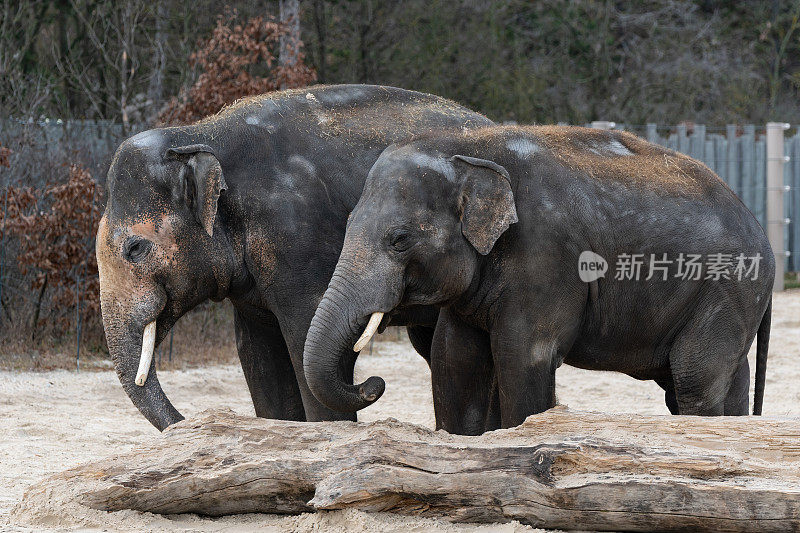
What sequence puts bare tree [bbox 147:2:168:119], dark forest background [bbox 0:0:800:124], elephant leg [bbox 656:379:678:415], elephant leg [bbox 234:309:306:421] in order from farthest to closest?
1. dark forest background [bbox 0:0:800:124]
2. bare tree [bbox 147:2:168:119]
3. elephant leg [bbox 234:309:306:421]
4. elephant leg [bbox 656:379:678:415]

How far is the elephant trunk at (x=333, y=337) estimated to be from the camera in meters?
4.76

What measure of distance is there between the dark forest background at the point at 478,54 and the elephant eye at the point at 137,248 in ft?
21.5

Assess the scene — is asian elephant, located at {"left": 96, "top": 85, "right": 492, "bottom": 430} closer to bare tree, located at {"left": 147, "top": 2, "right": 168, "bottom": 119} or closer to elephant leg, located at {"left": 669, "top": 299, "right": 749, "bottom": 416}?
elephant leg, located at {"left": 669, "top": 299, "right": 749, "bottom": 416}

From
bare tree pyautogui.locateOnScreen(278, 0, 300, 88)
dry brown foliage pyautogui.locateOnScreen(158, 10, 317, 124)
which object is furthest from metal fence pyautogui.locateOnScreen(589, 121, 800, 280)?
dry brown foliage pyautogui.locateOnScreen(158, 10, 317, 124)

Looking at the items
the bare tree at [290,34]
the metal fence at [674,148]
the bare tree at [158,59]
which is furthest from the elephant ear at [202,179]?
the bare tree at [158,59]

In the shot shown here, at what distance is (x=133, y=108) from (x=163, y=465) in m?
9.61

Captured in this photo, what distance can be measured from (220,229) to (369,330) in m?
1.15

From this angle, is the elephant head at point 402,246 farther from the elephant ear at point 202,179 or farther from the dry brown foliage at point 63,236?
the dry brown foliage at point 63,236

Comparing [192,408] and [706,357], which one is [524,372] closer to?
[706,357]

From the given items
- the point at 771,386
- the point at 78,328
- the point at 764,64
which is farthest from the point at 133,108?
the point at 764,64

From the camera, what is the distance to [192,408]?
8.38 metres

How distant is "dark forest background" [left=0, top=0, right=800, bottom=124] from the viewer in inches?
575

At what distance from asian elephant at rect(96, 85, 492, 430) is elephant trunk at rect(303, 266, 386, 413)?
23.9 inches

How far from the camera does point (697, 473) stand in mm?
4156
